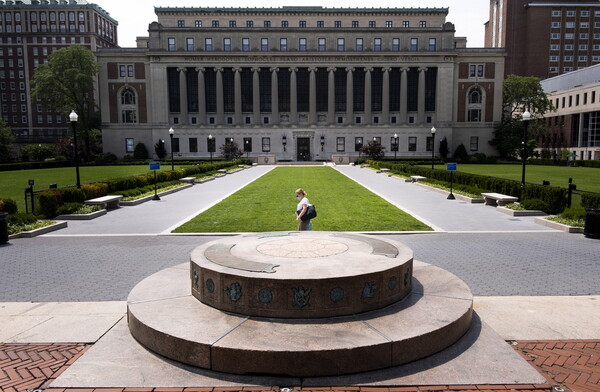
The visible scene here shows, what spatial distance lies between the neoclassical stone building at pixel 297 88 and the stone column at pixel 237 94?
0.19 metres

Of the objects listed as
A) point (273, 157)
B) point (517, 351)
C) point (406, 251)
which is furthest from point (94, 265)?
point (273, 157)

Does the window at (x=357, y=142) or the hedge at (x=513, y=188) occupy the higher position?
the window at (x=357, y=142)

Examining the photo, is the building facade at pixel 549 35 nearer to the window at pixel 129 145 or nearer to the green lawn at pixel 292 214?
the window at pixel 129 145

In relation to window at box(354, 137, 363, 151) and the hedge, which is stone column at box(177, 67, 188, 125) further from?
the hedge

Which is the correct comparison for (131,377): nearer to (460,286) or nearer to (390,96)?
(460,286)

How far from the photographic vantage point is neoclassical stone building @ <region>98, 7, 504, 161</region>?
3204 inches

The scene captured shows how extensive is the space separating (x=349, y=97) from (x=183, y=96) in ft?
101

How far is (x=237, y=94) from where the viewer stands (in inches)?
3273

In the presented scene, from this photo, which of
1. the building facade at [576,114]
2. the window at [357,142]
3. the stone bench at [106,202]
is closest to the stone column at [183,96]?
the window at [357,142]

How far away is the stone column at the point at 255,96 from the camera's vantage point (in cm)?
8275

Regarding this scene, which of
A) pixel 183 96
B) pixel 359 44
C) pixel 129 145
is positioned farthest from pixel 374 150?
pixel 129 145

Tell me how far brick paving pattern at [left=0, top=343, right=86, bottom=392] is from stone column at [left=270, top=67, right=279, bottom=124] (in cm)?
7922

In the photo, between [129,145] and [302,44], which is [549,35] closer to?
[302,44]

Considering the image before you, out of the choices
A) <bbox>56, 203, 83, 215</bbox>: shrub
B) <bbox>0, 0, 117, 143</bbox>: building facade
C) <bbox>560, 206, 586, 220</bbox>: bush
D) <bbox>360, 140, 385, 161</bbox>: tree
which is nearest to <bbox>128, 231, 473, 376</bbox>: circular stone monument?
<bbox>560, 206, 586, 220</bbox>: bush
